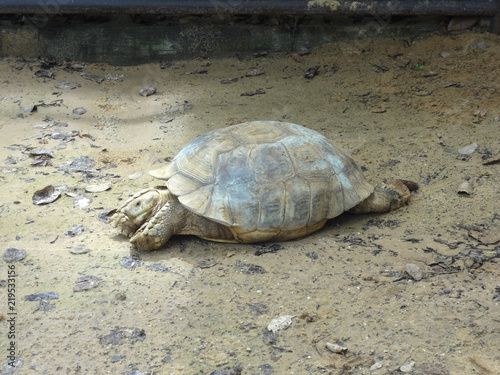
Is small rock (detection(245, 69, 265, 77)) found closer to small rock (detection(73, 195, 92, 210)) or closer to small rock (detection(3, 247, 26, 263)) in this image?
small rock (detection(73, 195, 92, 210))

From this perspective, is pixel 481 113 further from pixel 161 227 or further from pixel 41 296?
pixel 41 296

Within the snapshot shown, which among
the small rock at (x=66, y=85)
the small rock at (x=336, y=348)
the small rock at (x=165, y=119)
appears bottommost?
the small rock at (x=165, y=119)

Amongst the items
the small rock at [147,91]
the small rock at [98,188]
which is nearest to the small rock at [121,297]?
the small rock at [98,188]

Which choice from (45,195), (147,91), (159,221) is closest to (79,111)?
(147,91)

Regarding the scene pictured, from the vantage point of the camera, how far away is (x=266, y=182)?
388 centimetres

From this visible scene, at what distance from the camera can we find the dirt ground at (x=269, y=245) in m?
2.79

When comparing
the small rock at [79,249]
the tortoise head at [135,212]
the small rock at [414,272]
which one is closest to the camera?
the small rock at [414,272]

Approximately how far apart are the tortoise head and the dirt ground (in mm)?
147

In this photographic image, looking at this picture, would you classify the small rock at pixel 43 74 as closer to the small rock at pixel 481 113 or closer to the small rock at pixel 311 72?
the small rock at pixel 311 72

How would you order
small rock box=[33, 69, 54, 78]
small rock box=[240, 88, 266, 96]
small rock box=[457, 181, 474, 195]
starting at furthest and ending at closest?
small rock box=[33, 69, 54, 78] < small rock box=[240, 88, 266, 96] < small rock box=[457, 181, 474, 195]

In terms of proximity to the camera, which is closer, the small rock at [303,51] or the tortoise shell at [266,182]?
the tortoise shell at [266,182]

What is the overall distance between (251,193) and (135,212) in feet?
3.03

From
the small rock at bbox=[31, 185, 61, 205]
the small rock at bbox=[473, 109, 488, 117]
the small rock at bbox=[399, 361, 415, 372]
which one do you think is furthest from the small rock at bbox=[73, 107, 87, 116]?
the small rock at bbox=[399, 361, 415, 372]

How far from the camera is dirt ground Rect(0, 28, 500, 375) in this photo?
110 inches
